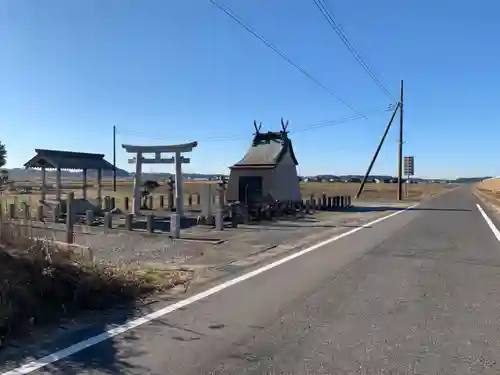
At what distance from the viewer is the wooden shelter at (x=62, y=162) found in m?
23.9

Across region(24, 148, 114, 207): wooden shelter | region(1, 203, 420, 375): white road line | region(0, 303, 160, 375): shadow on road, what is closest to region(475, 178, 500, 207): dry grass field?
region(24, 148, 114, 207): wooden shelter

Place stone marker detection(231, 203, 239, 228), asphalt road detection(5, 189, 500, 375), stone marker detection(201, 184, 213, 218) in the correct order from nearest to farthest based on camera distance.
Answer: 1. asphalt road detection(5, 189, 500, 375)
2. stone marker detection(231, 203, 239, 228)
3. stone marker detection(201, 184, 213, 218)

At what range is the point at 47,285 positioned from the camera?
6371 mm

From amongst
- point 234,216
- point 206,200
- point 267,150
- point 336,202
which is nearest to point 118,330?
point 234,216

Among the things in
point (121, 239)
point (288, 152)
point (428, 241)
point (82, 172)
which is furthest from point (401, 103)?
point (121, 239)

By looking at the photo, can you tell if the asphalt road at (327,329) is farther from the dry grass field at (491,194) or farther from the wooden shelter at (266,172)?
the dry grass field at (491,194)

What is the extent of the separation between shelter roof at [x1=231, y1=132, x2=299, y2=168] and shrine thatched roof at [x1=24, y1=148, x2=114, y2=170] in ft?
24.9

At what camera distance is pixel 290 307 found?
6723 millimetres

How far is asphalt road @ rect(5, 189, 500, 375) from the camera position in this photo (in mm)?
4555

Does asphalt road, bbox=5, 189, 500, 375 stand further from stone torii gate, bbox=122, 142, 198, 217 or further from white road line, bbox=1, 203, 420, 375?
stone torii gate, bbox=122, 142, 198, 217

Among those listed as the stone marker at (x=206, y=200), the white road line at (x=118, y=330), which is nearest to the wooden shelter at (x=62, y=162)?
the stone marker at (x=206, y=200)

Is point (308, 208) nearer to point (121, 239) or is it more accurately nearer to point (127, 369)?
point (121, 239)

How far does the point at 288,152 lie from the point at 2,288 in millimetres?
25500

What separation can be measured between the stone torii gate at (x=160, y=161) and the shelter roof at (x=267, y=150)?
5998mm
